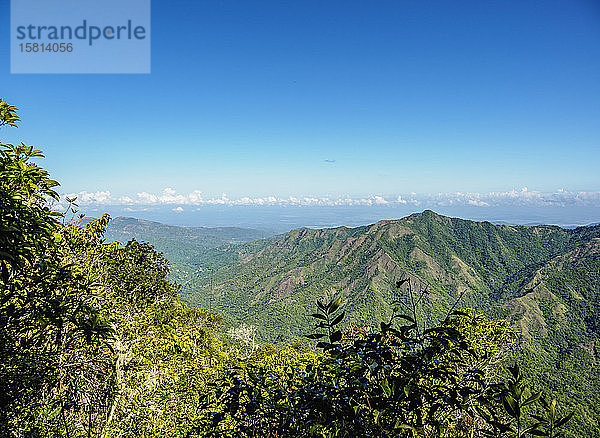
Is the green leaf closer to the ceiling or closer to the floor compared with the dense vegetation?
closer to the ceiling

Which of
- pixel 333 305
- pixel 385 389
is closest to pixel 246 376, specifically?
pixel 333 305

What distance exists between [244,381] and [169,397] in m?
9.69

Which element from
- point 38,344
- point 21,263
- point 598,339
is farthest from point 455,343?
point 598,339

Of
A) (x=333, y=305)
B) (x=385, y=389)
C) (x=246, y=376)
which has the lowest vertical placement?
(x=246, y=376)

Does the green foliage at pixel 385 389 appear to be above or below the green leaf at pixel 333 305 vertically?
below

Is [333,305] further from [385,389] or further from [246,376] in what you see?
[246,376]

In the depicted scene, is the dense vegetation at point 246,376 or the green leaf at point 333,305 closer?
the dense vegetation at point 246,376

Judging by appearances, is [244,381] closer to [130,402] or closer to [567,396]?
[130,402]

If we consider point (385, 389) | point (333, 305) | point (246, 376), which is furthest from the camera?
point (246, 376)

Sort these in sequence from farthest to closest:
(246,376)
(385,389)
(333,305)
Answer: (246,376), (333,305), (385,389)

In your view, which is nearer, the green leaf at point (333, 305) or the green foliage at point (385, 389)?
the green foliage at point (385, 389)

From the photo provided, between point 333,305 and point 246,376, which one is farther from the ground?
point 333,305

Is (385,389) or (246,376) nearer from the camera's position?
(385,389)

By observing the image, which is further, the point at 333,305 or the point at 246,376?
the point at 246,376
